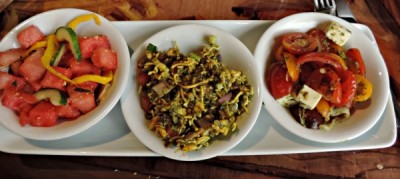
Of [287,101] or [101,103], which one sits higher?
[101,103]

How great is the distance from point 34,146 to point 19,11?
938mm

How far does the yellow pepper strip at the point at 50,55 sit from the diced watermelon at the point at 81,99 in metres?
0.07

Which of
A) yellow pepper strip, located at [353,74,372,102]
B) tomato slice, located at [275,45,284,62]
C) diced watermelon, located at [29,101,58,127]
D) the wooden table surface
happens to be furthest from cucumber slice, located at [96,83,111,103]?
yellow pepper strip, located at [353,74,372,102]

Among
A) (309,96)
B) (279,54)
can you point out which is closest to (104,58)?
(279,54)

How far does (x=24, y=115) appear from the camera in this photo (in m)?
1.81

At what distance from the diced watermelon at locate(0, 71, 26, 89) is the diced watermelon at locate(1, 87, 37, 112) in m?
0.04

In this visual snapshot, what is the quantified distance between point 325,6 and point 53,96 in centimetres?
170

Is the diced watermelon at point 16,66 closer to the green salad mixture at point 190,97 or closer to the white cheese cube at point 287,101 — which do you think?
the green salad mixture at point 190,97

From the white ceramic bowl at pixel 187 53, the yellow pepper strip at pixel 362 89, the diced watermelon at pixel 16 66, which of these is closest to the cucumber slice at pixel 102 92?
the white ceramic bowl at pixel 187 53

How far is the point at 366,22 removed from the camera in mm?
2410

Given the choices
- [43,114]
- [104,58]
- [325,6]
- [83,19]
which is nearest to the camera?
[43,114]

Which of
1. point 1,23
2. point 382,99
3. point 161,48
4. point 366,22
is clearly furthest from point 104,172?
point 366,22

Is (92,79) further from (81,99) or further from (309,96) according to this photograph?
(309,96)

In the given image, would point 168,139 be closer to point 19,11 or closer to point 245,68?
point 245,68
